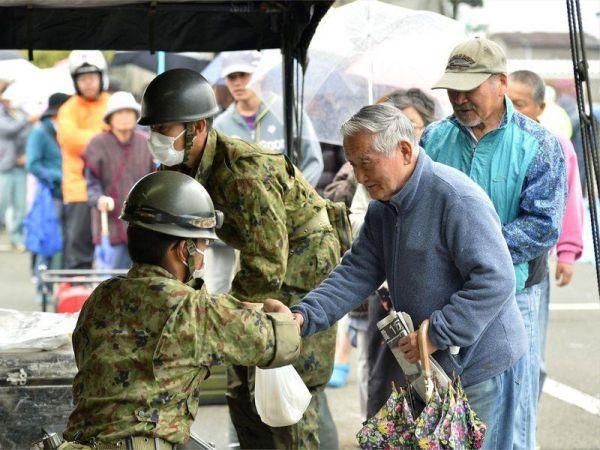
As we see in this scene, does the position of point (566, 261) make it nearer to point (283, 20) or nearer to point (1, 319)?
point (283, 20)

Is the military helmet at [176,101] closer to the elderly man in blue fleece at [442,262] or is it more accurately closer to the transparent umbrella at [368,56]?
the elderly man in blue fleece at [442,262]

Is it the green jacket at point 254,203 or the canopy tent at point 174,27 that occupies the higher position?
the canopy tent at point 174,27

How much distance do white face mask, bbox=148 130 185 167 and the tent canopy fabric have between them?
1483 millimetres

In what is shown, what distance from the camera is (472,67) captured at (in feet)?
16.2

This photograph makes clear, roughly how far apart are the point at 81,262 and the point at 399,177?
25.6ft

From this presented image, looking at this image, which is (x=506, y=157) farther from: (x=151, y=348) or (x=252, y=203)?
(x=151, y=348)

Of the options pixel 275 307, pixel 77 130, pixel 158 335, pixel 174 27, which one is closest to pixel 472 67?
pixel 275 307

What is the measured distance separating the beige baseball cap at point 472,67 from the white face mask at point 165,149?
3.69ft

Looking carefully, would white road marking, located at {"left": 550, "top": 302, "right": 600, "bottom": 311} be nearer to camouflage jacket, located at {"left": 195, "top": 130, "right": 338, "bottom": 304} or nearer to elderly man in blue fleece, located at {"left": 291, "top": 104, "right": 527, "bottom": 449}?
camouflage jacket, located at {"left": 195, "top": 130, "right": 338, "bottom": 304}

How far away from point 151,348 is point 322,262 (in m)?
1.71

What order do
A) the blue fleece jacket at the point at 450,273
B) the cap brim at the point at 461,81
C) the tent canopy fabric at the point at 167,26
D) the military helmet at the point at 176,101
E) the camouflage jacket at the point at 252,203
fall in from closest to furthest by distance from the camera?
the blue fleece jacket at the point at 450,273 → the military helmet at the point at 176,101 → the camouflage jacket at the point at 252,203 → the cap brim at the point at 461,81 → the tent canopy fabric at the point at 167,26

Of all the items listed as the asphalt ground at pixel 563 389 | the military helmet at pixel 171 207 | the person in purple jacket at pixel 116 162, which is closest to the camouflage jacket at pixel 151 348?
the military helmet at pixel 171 207

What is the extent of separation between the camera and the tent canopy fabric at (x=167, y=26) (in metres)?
6.12

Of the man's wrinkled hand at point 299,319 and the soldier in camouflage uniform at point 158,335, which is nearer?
the soldier in camouflage uniform at point 158,335
